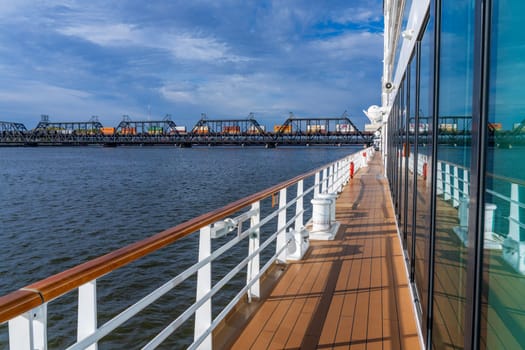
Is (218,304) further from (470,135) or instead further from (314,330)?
(470,135)

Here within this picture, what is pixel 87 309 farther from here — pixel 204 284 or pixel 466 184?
pixel 466 184

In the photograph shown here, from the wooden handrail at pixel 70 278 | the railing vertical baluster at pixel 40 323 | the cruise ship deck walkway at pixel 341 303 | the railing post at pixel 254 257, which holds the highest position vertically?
the wooden handrail at pixel 70 278

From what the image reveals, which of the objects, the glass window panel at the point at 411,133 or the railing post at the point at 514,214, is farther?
the glass window panel at the point at 411,133

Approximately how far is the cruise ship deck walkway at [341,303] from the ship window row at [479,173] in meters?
0.72

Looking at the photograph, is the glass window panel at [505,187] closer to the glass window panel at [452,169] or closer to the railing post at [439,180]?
the glass window panel at [452,169]

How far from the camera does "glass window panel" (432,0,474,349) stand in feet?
3.72

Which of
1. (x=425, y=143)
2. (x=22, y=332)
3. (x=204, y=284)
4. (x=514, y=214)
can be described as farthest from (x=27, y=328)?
(x=425, y=143)

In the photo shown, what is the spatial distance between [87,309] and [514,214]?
111 cm

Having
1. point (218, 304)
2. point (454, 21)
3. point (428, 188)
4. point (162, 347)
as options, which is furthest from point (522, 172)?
point (218, 304)

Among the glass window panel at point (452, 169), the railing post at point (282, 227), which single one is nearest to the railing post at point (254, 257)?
the railing post at point (282, 227)

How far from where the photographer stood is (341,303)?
2.79 m

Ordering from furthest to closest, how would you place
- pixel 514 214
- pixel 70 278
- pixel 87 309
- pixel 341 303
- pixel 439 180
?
pixel 341 303, pixel 439 180, pixel 87 309, pixel 70 278, pixel 514 214

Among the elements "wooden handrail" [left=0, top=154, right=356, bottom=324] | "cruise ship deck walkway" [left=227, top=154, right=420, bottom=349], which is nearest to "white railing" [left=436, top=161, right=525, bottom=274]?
"wooden handrail" [left=0, top=154, right=356, bottom=324]

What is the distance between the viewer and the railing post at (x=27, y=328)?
0.94m
